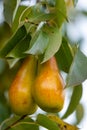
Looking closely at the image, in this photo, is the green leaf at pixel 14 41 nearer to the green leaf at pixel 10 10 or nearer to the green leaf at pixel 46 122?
the green leaf at pixel 10 10

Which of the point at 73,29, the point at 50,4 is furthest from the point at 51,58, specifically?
the point at 73,29

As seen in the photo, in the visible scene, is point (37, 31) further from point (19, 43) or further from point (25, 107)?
point (25, 107)

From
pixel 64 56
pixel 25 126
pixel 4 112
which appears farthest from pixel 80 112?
pixel 64 56

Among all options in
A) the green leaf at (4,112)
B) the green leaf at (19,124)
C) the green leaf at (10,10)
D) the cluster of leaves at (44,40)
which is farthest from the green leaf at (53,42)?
the green leaf at (4,112)

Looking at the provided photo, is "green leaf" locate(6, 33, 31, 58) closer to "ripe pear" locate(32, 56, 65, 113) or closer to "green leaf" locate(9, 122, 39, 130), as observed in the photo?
"ripe pear" locate(32, 56, 65, 113)

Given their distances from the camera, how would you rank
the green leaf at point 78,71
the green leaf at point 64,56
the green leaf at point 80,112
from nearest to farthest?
the green leaf at point 78,71 < the green leaf at point 64,56 < the green leaf at point 80,112

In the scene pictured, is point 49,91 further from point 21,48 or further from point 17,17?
point 17,17
